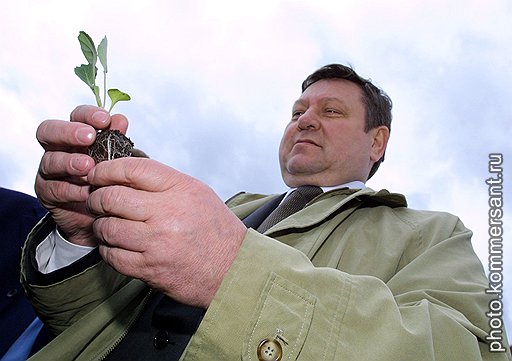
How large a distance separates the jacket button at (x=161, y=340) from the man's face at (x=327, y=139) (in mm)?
1647

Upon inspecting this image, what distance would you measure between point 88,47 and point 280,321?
1294 mm

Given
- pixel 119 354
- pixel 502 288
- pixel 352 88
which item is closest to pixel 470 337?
pixel 502 288

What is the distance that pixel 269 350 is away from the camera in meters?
1.08

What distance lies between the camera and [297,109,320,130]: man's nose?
11.6 ft

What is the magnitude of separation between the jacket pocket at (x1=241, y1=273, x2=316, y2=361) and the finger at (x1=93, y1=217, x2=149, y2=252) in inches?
12.4

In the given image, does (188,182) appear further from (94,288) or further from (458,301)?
(94,288)

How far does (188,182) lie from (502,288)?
56.4 inches

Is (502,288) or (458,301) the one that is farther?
(502,288)

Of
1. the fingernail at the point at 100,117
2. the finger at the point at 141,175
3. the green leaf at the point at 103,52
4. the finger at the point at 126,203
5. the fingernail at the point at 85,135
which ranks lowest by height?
the finger at the point at 126,203

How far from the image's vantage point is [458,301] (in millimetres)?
1646

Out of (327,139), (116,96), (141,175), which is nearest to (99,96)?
(116,96)

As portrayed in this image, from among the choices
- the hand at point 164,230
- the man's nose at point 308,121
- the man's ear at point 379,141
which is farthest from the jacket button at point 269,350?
the man's ear at point 379,141

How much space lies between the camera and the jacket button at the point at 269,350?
3.52 feet

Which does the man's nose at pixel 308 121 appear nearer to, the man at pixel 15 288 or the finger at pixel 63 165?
the man at pixel 15 288
